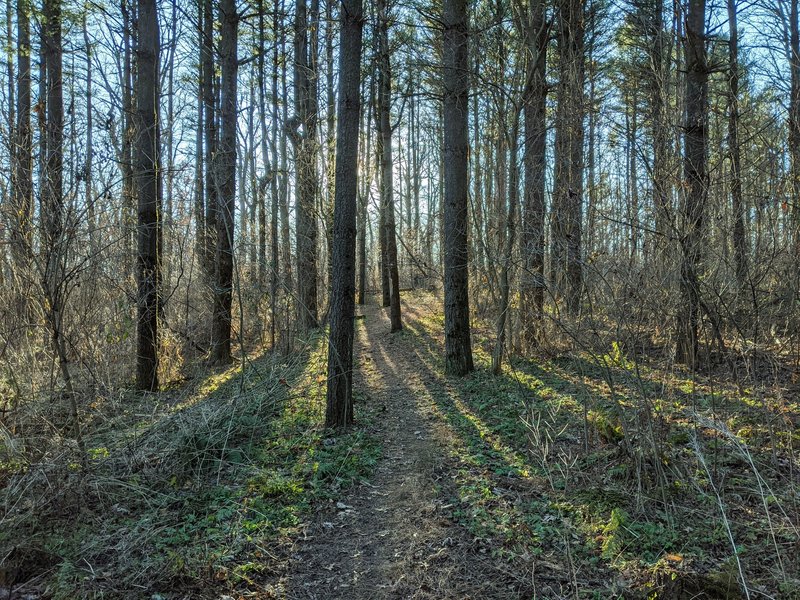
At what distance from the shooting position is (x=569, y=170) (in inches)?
250

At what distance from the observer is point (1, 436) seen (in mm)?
4070

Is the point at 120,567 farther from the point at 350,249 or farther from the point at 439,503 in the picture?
the point at 350,249

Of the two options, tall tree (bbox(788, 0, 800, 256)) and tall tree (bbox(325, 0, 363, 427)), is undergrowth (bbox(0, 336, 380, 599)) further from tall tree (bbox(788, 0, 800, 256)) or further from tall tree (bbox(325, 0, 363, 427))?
tall tree (bbox(788, 0, 800, 256))

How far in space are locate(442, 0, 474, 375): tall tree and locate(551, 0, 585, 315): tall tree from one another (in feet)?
5.13

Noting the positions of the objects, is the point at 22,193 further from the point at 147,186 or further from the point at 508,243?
the point at 508,243

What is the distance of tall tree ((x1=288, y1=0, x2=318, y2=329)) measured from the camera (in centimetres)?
1025

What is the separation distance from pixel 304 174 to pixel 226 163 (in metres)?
1.60

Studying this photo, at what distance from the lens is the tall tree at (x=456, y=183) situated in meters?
7.83

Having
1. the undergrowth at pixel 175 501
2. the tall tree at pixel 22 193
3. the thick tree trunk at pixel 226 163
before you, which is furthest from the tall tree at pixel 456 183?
the tall tree at pixel 22 193

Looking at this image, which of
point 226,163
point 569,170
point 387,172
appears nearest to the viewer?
point 569,170

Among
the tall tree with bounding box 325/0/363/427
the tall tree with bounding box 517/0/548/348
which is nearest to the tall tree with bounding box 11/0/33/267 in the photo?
the tall tree with bounding box 325/0/363/427

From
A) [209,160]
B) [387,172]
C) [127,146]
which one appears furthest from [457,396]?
[387,172]

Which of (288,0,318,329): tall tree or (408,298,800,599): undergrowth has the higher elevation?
(288,0,318,329): tall tree

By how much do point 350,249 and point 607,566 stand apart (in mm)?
3889
